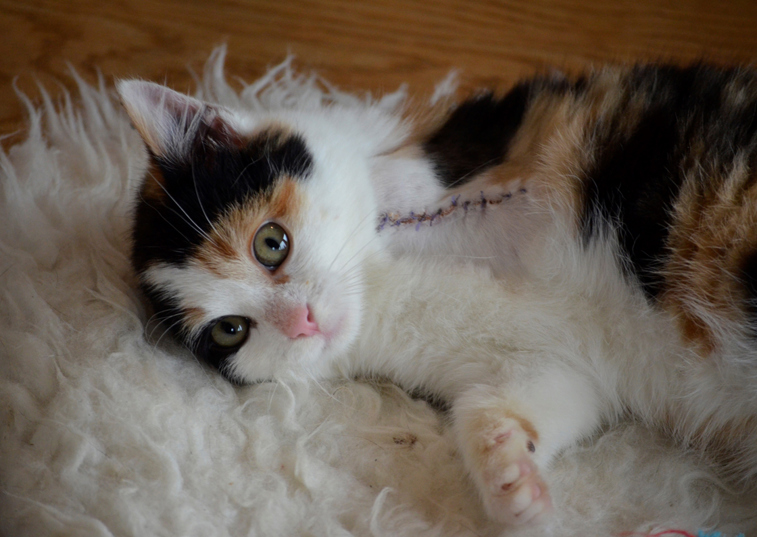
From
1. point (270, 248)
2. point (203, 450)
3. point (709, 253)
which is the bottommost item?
point (203, 450)

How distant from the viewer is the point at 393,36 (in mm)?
1798

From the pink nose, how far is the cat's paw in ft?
1.07

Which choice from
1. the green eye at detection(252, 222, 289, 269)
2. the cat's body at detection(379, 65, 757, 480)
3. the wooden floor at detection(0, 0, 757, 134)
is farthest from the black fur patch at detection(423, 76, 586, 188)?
the wooden floor at detection(0, 0, 757, 134)

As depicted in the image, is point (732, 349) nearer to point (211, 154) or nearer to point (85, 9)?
point (211, 154)

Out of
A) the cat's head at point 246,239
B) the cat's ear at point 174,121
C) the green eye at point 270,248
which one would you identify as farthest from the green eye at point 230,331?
the cat's ear at point 174,121

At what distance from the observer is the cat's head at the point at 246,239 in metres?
1.01

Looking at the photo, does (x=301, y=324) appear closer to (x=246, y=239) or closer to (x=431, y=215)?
(x=246, y=239)

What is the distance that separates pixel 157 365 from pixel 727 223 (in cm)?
93

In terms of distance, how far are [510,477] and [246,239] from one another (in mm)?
564

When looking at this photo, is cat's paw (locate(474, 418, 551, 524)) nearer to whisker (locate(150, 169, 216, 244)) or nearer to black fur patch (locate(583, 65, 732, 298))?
black fur patch (locate(583, 65, 732, 298))

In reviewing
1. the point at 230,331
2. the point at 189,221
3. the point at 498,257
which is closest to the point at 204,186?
the point at 189,221

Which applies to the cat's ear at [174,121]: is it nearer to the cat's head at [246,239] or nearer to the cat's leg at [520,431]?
the cat's head at [246,239]

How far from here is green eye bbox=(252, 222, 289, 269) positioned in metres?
1.02

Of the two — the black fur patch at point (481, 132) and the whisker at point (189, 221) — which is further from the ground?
the black fur patch at point (481, 132)
